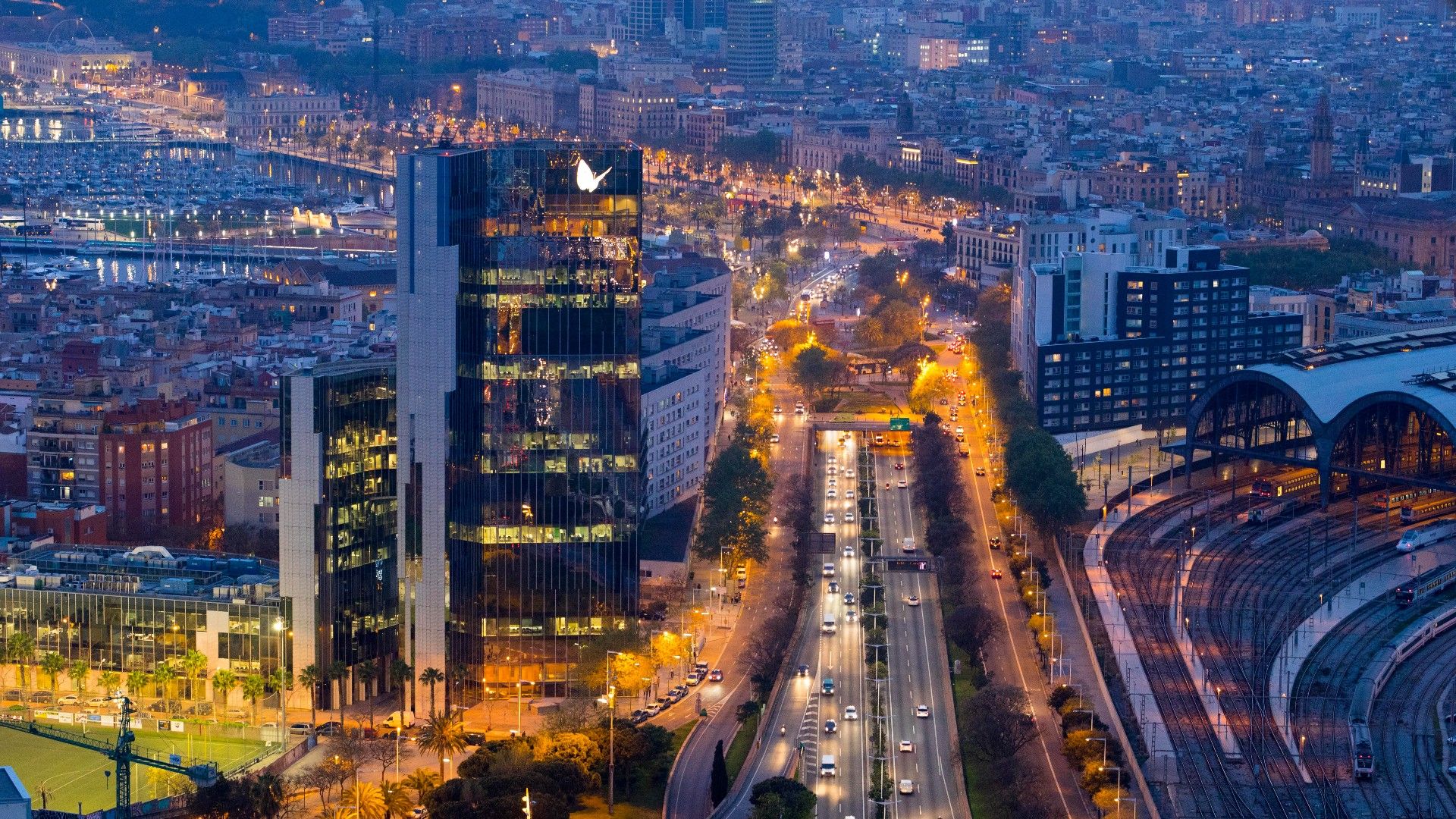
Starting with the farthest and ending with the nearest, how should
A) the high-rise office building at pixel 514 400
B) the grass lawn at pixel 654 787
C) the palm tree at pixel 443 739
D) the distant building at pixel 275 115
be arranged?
the distant building at pixel 275 115 → the high-rise office building at pixel 514 400 → the palm tree at pixel 443 739 → the grass lawn at pixel 654 787

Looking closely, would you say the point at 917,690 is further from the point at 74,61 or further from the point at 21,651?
the point at 74,61

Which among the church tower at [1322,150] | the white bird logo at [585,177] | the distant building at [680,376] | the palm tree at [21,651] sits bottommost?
the palm tree at [21,651]

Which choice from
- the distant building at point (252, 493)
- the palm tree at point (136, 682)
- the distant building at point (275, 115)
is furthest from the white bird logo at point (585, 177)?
the distant building at point (275, 115)

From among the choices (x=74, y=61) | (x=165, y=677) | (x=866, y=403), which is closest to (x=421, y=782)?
(x=165, y=677)

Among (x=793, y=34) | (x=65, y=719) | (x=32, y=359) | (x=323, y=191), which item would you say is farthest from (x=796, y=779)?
(x=793, y=34)

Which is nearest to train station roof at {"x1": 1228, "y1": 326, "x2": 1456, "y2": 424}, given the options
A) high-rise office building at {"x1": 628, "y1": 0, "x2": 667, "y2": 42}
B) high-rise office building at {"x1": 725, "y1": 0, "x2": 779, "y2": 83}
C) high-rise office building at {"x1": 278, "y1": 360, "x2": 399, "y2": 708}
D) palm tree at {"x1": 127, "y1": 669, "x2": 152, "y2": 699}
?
high-rise office building at {"x1": 278, "y1": 360, "x2": 399, "y2": 708}

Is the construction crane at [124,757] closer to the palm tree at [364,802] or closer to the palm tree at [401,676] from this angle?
the palm tree at [364,802]
